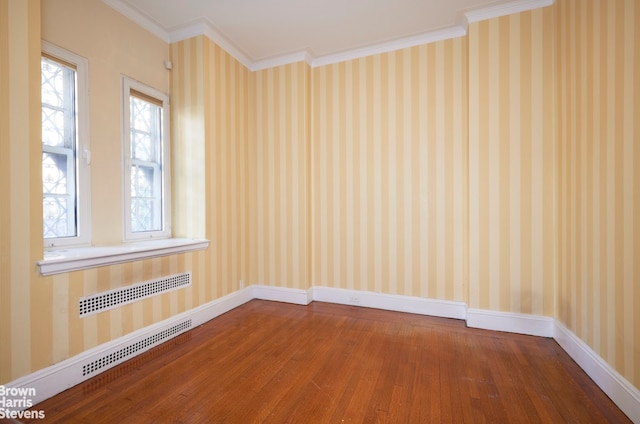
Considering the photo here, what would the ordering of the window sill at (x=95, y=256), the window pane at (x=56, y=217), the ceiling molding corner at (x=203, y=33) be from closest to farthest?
the window sill at (x=95, y=256), the window pane at (x=56, y=217), the ceiling molding corner at (x=203, y=33)

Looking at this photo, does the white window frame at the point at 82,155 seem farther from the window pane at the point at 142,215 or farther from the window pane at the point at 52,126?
the window pane at the point at 142,215

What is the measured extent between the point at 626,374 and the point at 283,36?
406 cm

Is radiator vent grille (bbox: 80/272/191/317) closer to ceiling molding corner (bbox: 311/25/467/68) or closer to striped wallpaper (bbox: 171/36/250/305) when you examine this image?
striped wallpaper (bbox: 171/36/250/305)

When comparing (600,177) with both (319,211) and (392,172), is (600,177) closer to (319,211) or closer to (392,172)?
(392,172)

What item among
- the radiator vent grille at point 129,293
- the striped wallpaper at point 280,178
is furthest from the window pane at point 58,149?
the striped wallpaper at point 280,178

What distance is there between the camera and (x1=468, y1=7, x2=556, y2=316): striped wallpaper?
2580 mm

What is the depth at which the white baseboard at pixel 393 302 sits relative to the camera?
9.80ft

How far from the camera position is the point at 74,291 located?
190cm

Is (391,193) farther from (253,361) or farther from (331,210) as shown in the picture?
(253,361)

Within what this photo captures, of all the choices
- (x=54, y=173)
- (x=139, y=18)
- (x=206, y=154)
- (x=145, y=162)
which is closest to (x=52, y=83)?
(x=54, y=173)

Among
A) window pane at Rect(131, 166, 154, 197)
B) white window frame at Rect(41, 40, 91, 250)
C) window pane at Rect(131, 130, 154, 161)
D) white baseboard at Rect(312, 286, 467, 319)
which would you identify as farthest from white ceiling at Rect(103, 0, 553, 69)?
white baseboard at Rect(312, 286, 467, 319)

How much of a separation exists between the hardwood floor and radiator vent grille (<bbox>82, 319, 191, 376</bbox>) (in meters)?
0.08

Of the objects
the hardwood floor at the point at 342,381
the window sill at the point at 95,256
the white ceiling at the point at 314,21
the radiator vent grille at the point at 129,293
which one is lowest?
the hardwood floor at the point at 342,381

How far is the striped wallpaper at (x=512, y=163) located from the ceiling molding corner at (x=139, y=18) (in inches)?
130
